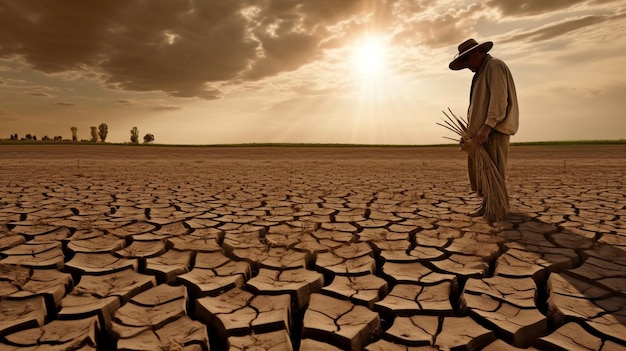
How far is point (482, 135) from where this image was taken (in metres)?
2.98

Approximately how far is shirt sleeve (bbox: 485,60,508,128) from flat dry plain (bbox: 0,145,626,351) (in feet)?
2.68

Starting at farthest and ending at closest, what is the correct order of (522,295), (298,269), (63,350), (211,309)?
(298,269) → (522,295) → (211,309) → (63,350)

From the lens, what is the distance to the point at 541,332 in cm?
146

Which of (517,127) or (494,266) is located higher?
(517,127)

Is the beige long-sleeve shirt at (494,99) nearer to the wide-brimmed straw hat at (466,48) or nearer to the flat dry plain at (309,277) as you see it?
the wide-brimmed straw hat at (466,48)

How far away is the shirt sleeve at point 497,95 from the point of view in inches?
112

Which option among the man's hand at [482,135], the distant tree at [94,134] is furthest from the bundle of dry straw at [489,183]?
the distant tree at [94,134]

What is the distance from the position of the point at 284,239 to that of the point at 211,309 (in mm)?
1062

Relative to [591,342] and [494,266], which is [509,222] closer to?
[494,266]

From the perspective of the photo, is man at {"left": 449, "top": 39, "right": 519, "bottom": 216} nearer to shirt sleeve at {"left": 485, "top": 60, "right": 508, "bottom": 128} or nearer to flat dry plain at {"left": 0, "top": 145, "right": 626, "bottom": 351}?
shirt sleeve at {"left": 485, "top": 60, "right": 508, "bottom": 128}

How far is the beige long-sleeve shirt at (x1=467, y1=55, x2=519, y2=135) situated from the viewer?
9.37ft

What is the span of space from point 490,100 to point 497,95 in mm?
57

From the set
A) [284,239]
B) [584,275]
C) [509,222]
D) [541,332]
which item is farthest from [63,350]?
[509,222]

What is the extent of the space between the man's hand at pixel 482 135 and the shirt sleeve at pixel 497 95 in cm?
5
